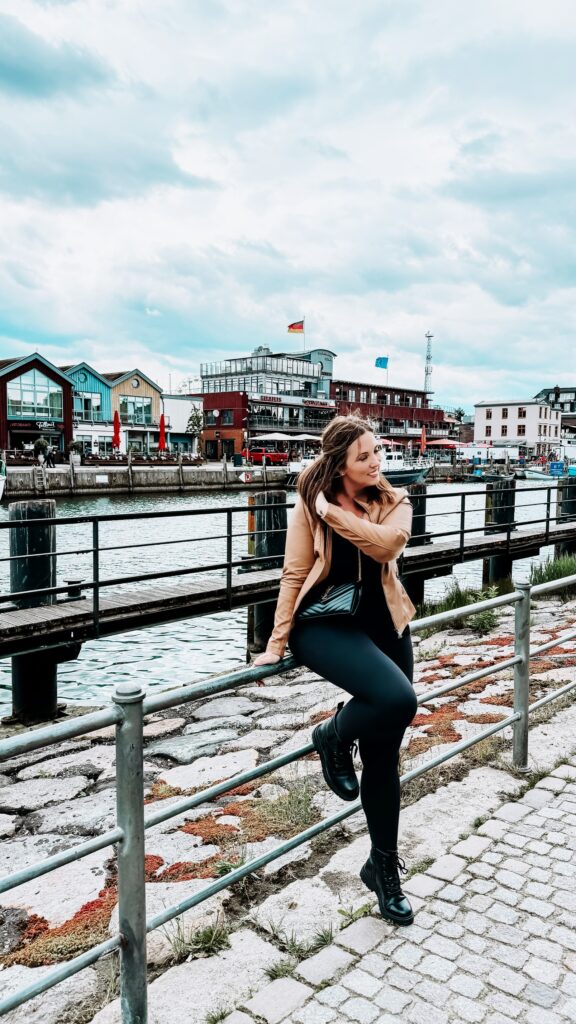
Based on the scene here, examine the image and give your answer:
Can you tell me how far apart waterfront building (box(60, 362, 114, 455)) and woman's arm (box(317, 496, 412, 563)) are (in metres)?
65.5

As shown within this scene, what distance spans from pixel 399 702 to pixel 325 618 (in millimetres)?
424

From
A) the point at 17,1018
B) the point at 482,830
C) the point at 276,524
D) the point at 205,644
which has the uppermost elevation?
the point at 276,524

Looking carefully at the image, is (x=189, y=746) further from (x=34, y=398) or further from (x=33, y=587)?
(x=34, y=398)

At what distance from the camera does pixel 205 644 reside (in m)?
12.3

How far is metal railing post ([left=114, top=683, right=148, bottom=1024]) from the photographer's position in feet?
7.17

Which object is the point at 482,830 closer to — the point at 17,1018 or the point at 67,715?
the point at 17,1018

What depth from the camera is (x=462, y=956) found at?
2713 mm

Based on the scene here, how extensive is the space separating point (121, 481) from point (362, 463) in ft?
138

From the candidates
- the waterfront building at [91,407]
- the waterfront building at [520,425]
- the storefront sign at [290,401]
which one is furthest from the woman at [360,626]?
the waterfront building at [520,425]

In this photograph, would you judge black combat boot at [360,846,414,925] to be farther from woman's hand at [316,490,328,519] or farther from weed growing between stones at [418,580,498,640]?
weed growing between stones at [418,580,498,640]

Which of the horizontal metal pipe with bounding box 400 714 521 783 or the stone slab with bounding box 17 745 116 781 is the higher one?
the horizontal metal pipe with bounding box 400 714 521 783

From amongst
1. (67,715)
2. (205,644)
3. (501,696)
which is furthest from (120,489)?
(501,696)

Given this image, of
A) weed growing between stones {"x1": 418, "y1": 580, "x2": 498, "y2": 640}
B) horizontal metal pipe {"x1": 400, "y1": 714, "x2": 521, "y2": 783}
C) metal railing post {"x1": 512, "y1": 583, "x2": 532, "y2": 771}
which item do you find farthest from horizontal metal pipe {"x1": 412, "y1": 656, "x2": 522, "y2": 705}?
weed growing between stones {"x1": 418, "y1": 580, "x2": 498, "y2": 640}

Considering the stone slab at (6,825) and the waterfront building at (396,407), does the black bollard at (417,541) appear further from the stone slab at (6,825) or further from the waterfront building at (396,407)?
the waterfront building at (396,407)
